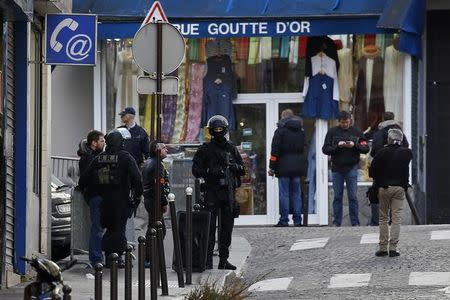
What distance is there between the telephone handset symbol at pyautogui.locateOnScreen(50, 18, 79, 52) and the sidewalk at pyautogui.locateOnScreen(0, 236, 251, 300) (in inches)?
106

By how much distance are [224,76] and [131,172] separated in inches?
353

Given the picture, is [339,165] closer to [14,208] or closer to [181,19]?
[181,19]

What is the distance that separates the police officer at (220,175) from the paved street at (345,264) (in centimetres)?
65

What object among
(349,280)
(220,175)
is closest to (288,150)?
(220,175)

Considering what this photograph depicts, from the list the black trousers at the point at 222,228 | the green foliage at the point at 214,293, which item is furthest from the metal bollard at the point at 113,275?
the black trousers at the point at 222,228

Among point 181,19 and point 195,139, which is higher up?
point 181,19

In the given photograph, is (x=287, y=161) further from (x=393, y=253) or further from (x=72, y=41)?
(x=72, y=41)

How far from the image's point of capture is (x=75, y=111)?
27.1 meters

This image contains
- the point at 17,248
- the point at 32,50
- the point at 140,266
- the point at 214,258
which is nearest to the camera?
the point at 140,266

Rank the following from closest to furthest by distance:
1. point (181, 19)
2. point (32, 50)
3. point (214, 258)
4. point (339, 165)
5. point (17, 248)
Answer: point (17, 248), point (32, 50), point (214, 258), point (339, 165), point (181, 19)

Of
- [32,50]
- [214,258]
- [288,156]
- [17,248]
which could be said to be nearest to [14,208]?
[17,248]

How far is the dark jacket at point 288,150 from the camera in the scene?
2445 centimetres

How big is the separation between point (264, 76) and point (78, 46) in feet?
30.7

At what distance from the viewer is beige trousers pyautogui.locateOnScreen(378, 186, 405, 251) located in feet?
61.7
